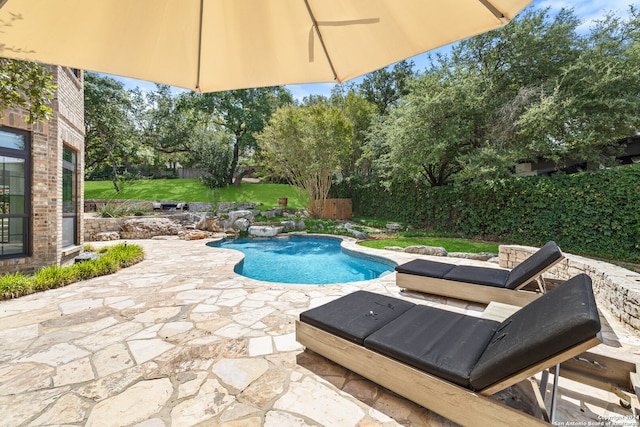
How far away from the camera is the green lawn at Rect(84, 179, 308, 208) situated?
19.8 metres

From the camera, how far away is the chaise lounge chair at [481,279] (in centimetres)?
345

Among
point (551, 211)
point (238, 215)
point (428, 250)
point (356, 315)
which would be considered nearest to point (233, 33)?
point (356, 315)

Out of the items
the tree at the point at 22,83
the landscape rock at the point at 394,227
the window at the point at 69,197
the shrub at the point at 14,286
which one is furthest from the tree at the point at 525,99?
the shrub at the point at 14,286

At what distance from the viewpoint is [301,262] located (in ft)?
27.9

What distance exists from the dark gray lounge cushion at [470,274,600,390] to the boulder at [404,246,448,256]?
5.69 metres

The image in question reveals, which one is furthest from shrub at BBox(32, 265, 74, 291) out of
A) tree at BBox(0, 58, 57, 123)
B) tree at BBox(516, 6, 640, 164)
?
tree at BBox(516, 6, 640, 164)

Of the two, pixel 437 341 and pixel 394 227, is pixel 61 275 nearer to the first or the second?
pixel 437 341

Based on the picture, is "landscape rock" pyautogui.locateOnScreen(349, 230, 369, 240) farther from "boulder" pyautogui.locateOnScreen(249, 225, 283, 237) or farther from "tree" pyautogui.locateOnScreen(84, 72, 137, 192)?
"tree" pyautogui.locateOnScreen(84, 72, 137, 192)

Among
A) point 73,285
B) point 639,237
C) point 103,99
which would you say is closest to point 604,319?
point 639,237

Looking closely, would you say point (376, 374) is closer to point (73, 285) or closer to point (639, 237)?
point (73, 285)

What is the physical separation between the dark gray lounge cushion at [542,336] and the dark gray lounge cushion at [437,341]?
12 cm

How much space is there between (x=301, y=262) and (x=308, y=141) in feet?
25.3

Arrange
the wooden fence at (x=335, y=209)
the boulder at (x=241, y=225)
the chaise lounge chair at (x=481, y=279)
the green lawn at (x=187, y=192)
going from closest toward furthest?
the chaise lounge chair at (x=481, y=279) < the boulder at (x=241, y=225) < the wooden fence at (x=335, y=209) < the green lawn at (x=187, y=192)

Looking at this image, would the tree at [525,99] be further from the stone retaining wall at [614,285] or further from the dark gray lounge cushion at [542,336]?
the dark gray lounge cushion at [542,336]
